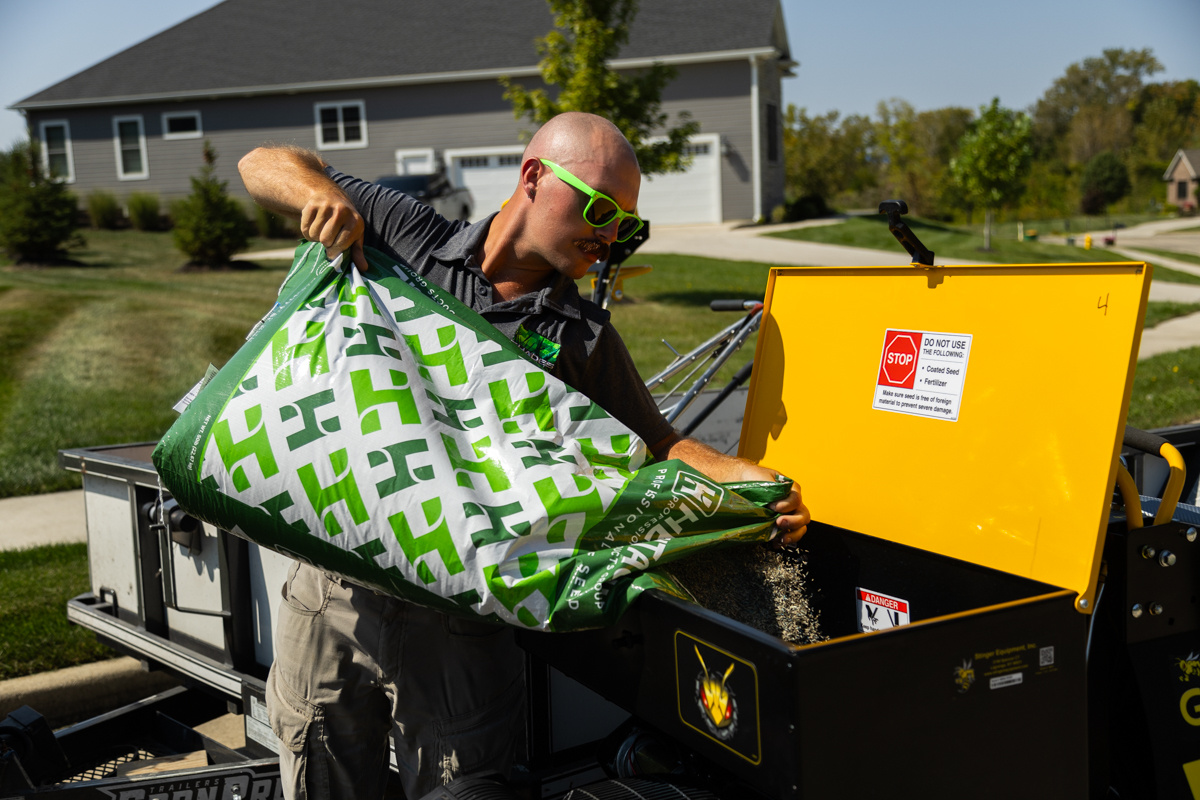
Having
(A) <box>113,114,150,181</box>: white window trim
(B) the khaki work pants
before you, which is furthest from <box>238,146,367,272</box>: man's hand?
(A) <box>113,114,150,181</box>: white window trim

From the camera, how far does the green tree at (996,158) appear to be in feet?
74.6

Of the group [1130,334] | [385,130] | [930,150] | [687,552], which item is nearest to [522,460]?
[687,552]

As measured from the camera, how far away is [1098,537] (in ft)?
5.71

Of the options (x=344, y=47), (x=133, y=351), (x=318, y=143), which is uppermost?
(x=344, y=47)

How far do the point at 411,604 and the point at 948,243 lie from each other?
22.7 metres

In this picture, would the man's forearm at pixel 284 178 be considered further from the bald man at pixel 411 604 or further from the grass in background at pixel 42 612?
the grass in background at pixel 42 612

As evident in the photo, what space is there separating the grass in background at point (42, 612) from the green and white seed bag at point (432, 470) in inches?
103

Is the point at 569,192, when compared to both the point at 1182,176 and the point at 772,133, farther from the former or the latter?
the point at 1182,176

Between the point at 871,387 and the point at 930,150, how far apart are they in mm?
52612

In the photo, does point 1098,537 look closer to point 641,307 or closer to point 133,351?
point 133,351

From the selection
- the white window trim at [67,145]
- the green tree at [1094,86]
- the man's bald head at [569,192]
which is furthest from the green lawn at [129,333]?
the green tree at [1094,86]

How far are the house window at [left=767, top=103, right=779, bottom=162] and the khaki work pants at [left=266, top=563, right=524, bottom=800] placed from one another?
26687mm

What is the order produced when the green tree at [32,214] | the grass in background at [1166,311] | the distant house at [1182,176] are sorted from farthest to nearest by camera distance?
the distant house at [1182,176] → the green tree at [32,214] → the grass in background at [1166,311]

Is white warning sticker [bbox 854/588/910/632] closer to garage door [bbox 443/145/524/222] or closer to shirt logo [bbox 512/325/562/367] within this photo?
shirt logo [bbox 512/325/562/367]
